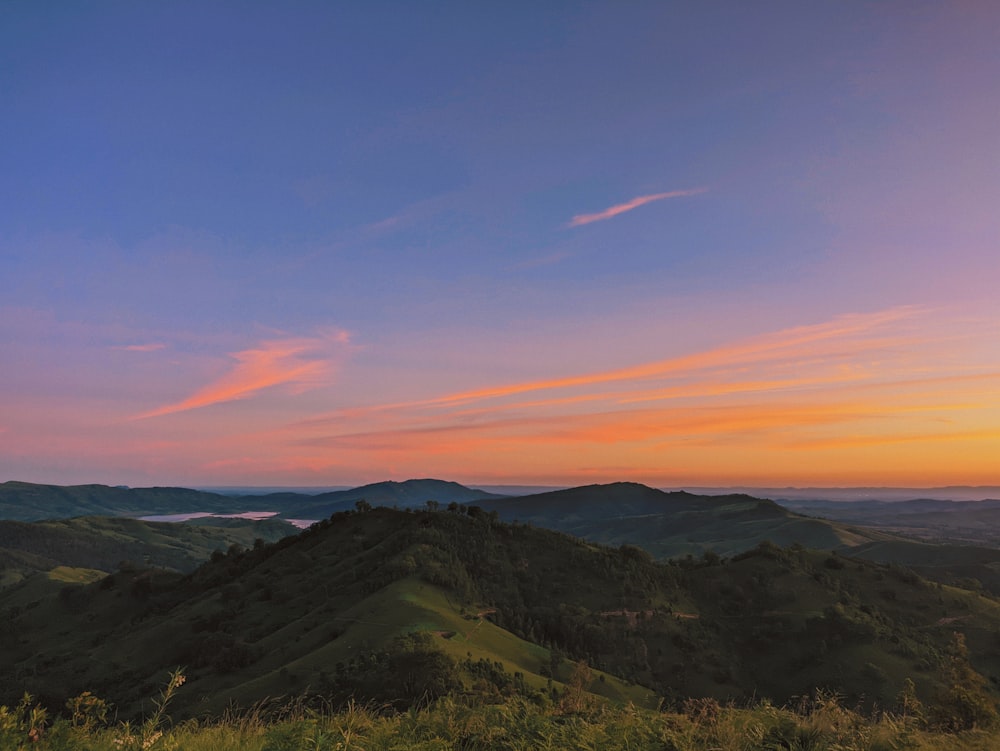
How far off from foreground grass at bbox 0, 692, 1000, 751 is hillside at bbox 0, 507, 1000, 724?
3226cm

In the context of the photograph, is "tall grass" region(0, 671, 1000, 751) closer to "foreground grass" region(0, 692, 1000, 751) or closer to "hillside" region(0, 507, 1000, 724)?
"foreground grass" region(0, 692, 1000, 751)

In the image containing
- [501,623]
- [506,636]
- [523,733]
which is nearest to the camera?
[523,733]

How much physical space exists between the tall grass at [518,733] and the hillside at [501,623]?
32.3m

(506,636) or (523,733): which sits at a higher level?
(523,733)

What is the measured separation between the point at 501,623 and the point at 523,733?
219 feet

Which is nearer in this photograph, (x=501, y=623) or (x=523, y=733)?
(x=523, y=733)

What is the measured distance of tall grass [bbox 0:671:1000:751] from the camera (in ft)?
30.5

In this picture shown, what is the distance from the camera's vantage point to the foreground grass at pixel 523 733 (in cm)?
935

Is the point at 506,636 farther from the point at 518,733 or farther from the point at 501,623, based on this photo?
the point at 518,733

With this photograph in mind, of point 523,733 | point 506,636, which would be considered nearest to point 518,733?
point 523,733

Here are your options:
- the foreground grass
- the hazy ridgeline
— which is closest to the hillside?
the hazy ridgeline

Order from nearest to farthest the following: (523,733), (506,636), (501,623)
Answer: (523,733) → (506,636) → (501,623)

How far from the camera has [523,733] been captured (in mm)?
10961

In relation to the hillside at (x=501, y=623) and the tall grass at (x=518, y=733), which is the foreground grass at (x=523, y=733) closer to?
the tall grass at (x=518, y=733)
